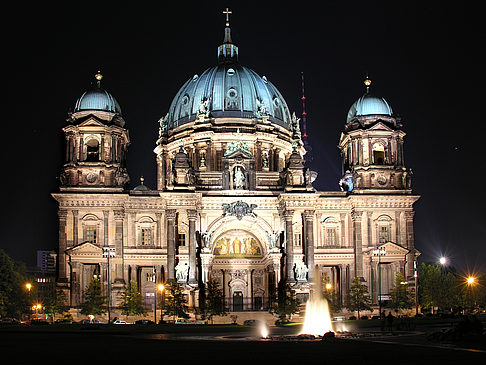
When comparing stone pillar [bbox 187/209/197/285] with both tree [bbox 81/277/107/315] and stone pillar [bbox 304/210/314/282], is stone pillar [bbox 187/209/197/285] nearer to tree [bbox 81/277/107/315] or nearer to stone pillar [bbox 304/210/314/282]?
tree [bbox 81/277/107/315]

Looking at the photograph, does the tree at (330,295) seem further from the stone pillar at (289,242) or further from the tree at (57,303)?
the tree at (57,303)

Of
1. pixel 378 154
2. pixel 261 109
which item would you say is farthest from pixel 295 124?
pixel 378 154

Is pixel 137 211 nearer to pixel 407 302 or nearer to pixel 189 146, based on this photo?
pixel 189 146

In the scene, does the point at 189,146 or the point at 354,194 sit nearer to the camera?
the point at 354,194

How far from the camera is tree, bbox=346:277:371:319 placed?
87.9m

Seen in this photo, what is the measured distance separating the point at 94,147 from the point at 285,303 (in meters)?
31.9

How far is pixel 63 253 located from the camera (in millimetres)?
89312

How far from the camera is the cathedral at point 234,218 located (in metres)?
90.1

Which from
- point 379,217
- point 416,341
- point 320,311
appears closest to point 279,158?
point 379,217

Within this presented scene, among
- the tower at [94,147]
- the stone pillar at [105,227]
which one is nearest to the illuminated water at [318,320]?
the stone pillar at [105,227]

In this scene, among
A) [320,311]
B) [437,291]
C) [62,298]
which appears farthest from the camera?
[437,291]

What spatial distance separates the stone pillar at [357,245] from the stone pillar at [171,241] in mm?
21833

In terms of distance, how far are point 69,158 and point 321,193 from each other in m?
30.7

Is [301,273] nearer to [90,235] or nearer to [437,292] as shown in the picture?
[437,292]
